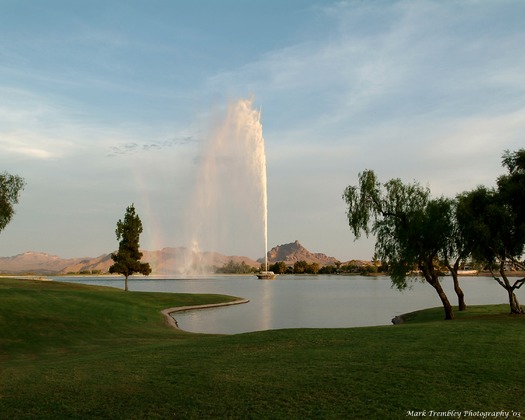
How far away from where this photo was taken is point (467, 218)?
3338 cm

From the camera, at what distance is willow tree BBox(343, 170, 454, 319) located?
36844mm

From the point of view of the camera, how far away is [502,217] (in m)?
30.9

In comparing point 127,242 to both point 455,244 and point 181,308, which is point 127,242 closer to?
point 181,308

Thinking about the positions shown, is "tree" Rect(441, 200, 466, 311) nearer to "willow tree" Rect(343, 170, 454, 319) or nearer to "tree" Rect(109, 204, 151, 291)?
"willow tree" Rect(343, 170, 454, 319)

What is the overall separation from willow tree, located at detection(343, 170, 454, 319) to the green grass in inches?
490

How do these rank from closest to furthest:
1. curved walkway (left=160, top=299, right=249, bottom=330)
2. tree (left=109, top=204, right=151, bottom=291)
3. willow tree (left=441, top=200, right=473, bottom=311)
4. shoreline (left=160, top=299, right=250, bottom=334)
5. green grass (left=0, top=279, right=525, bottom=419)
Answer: green grass (left=0, top=279, right=525, bottom=419) < willow tree (left=441, top=200, right=473, bottom=311) < curved walkway (left=160, top=299, right=249, bottom=330) < shoreline (left=160, top=299, right=250, bottom=334) < tree (left=109, top=204, right=151, bottom=291)

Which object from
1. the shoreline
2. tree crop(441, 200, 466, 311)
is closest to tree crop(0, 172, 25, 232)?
the shoreline

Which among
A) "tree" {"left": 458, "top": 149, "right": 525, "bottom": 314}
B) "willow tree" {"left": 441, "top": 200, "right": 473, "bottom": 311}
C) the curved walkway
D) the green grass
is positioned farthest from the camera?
the curved walkway

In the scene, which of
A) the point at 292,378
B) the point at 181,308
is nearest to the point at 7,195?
the point at 181,308

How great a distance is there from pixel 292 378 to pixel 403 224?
2691 centimetres

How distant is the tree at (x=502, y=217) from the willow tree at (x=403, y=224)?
127 inches

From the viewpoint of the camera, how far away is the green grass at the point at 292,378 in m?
10.8

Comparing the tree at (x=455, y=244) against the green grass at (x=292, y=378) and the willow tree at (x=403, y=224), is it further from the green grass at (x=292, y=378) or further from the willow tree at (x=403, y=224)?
the green grass at (x=292, y=378)

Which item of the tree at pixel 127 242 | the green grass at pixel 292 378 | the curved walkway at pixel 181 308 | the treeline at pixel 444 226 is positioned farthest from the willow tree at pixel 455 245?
the tree at pixel 127 242
